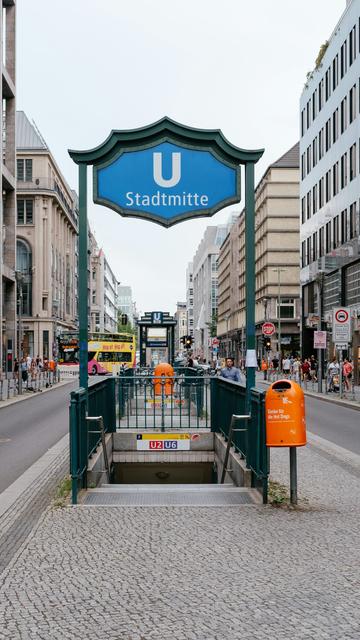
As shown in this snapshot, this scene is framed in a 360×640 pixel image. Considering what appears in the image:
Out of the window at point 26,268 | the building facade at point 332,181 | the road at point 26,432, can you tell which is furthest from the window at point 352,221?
the window at point 26,268

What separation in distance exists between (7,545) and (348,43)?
41.8 meters

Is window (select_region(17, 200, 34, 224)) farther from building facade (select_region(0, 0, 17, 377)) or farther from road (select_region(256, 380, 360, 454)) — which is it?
road (select_region(256, 380, 360, 454))

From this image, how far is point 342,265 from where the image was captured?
144 feet

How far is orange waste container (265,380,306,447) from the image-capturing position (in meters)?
8.17

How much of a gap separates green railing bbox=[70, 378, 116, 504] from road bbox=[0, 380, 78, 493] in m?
1.28

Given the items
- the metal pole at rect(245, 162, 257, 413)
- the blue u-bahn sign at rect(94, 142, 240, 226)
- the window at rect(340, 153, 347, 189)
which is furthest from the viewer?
the window at rect(340, 153, 347, 189)

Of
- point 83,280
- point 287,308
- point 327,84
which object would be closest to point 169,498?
point 83,280

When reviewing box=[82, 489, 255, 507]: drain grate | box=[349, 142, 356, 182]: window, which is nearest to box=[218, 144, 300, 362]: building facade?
box=[349, 142, 356, 182]: window

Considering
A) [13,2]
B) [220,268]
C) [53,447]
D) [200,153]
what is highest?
[13,2]

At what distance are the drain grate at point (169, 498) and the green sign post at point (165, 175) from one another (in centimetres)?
165

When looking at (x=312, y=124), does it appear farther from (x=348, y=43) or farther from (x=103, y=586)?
(x=103, y=586)

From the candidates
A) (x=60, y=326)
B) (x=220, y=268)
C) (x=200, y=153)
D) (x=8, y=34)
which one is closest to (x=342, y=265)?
(x=8, y=34)

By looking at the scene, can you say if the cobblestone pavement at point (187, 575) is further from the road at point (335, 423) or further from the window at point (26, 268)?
the window at point (26, 268)

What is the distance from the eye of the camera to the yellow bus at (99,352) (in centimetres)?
6247
